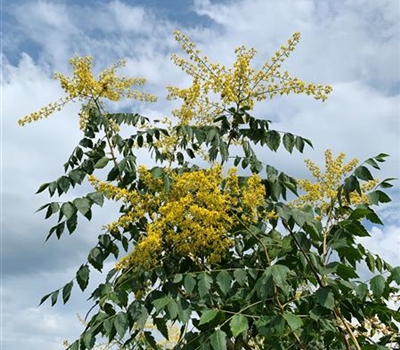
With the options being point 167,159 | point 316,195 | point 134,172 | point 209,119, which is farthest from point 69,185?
point 316,195

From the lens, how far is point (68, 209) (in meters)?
3.31

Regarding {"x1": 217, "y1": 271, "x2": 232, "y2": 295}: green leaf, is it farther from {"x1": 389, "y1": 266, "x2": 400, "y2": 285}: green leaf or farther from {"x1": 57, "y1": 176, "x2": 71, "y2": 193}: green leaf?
{"x1": 57, "y1": 176, "x2": 71, "y2": 193}: green leaf

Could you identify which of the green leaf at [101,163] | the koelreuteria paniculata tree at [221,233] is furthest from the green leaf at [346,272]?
the green leaf at [101,163]

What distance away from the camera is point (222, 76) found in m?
4.11

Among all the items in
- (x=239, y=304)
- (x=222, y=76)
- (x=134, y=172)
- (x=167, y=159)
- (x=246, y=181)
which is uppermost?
(x=222, y=76)

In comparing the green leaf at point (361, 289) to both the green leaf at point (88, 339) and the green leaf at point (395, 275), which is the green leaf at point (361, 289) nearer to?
the green leaf at point (395, 275)

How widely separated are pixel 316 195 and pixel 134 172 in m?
1.32

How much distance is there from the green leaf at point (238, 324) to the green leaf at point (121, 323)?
1.99 feet

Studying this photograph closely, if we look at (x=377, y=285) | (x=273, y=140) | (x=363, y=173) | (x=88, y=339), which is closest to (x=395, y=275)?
(x=377, y=285)

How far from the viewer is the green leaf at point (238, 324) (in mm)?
2744

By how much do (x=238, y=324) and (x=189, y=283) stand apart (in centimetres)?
35

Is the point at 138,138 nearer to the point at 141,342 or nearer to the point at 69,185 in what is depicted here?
the point at 69,185

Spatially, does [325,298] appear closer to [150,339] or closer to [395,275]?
[395,275]

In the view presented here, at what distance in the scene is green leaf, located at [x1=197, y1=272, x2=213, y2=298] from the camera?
2943 mm
